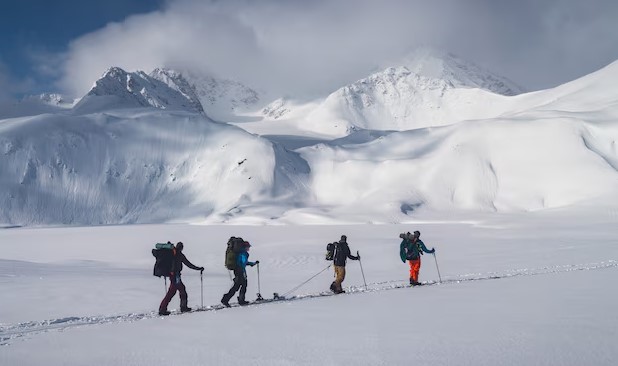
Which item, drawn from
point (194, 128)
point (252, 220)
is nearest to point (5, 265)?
point (252, 220)

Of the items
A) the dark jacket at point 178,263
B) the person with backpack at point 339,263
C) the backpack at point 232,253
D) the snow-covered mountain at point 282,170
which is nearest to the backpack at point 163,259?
the dark jacket at point 178,263

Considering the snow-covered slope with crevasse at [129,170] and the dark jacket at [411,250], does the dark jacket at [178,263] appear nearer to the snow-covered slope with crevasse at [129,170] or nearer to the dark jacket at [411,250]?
the dark jacket at [411,250]

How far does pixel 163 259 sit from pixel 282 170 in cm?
10406

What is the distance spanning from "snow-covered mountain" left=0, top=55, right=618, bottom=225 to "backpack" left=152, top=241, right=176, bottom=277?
74.0 m

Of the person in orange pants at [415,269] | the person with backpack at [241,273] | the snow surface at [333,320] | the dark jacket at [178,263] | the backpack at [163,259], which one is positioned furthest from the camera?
the person in orange pants at [415,269]

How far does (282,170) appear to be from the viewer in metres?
117

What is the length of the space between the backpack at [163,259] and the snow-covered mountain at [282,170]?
73978mm

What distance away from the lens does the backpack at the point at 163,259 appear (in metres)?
12.6

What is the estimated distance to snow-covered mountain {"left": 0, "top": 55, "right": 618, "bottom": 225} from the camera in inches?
3772

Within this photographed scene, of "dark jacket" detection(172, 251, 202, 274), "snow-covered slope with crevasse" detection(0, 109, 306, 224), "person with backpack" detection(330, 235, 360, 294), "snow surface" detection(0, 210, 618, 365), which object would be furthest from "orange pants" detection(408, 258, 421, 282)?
"snow-covered slope with crevasse" detection(0, 109, 306, 224)

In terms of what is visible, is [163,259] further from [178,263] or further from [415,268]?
[415,268]

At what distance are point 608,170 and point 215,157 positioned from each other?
8078 centimetres

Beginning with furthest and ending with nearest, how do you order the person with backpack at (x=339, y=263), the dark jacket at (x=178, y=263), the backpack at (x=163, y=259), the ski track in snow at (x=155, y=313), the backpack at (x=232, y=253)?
the person with backpack at (x=339, y=263)
the backpack at (x=232, y=253)
the dark jacket at (x=178, y=263)
the backpack at (x=163, y=259)
the ski track in snow at (x=155, y=313)

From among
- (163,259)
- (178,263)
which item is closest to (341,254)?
(178,263)
